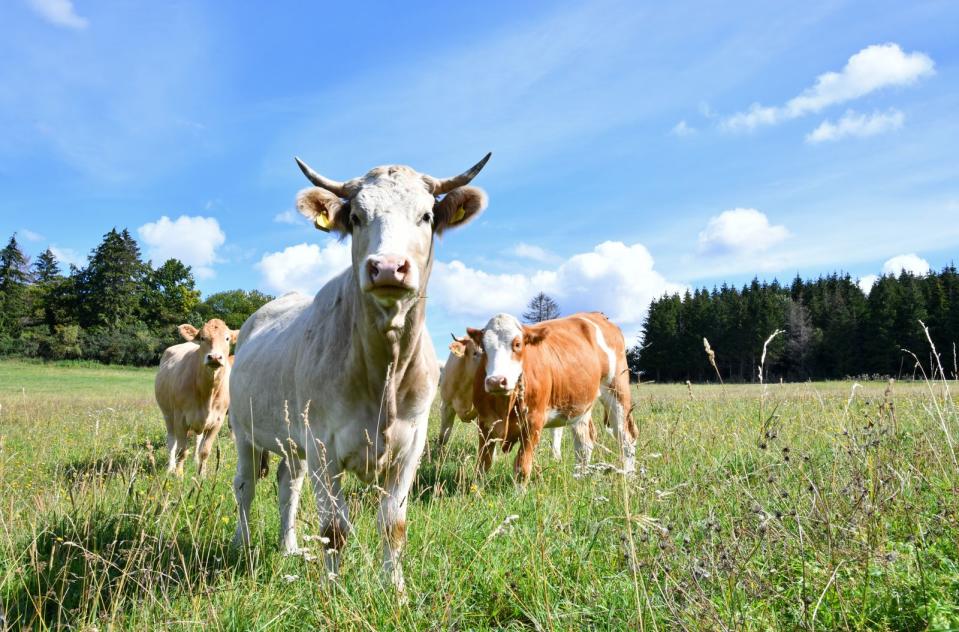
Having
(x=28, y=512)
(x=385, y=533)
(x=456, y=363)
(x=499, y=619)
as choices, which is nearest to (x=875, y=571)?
(x=499, y=619)

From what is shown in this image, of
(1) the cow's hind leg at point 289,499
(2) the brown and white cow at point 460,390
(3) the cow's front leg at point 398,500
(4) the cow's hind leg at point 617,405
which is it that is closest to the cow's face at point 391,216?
(3) the cow's front leg at point 398,500

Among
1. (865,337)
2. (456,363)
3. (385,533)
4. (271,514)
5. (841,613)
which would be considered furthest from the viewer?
(865,337)

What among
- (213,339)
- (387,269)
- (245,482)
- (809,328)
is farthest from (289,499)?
(809,328)

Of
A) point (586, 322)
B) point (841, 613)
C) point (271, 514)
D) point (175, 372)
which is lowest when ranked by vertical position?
point (271, 514)

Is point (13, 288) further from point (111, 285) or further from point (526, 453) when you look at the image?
point (526, 453)

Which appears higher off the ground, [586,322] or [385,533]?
[586,322]

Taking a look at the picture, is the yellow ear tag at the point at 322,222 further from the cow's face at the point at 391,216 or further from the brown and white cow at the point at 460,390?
the brown and white cow at the point at 460,390

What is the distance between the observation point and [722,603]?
98.0 inches

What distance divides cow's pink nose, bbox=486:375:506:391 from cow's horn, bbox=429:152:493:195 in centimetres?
294

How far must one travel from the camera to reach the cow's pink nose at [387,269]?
3.02 m

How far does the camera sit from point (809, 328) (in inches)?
2800

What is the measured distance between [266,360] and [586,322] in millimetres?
5959

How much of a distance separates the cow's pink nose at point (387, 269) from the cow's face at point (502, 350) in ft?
12.1

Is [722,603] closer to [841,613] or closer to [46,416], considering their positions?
[841,613]
